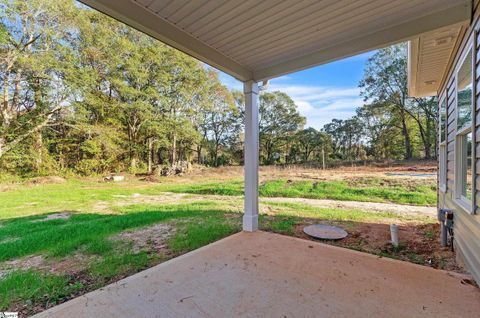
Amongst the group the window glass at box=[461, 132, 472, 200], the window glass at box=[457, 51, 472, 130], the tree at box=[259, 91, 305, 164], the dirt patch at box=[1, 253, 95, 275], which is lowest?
the dirt patch at box=[1, 253, 95, 275]

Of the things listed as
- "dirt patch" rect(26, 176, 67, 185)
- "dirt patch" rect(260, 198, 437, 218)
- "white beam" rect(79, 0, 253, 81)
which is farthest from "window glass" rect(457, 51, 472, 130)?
"dirt patch" rect(26, 176, 67, 185)

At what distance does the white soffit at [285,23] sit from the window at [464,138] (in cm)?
56

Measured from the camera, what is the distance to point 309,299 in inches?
60.6

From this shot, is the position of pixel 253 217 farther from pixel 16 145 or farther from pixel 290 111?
pixel 290 111

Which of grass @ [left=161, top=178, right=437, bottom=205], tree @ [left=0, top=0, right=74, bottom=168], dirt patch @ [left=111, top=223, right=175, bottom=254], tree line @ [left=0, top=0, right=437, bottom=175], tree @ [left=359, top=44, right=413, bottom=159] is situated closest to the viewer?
dirt patch @ [left=111, top=223, right=175, bottom=254]

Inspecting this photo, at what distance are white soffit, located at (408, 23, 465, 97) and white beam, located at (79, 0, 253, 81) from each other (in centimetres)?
190

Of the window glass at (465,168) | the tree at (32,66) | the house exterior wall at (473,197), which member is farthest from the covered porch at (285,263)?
the tree at (32,66)

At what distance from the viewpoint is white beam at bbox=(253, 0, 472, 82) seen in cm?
169

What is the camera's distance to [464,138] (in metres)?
2.17

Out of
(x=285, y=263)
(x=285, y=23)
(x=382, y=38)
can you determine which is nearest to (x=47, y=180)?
(x=285, y=263)

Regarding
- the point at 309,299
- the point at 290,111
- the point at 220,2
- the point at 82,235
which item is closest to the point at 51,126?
the point at 82,235

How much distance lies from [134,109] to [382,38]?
34.5 ft

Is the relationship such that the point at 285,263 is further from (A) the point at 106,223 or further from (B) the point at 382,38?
(A) the point at 106,223

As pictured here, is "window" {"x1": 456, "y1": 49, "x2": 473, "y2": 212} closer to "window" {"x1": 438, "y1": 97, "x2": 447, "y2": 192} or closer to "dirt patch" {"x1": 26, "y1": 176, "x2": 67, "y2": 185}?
"window" {"x1": 438, "y1": 97, "x2": 447, "y2": 192}
